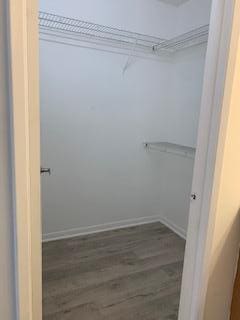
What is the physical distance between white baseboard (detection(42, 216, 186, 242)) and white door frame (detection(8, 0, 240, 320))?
1585 millimetres

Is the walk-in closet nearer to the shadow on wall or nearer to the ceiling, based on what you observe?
the ceiling

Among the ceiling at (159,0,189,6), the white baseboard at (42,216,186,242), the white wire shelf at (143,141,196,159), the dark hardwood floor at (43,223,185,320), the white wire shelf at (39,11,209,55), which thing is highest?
the ceiling at (159,0,189,6)

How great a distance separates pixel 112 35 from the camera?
2549 mm

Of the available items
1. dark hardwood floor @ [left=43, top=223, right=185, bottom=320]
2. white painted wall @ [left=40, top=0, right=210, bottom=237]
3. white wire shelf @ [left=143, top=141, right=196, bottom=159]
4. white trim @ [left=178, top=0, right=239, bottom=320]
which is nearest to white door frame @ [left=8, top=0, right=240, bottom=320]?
white trim @ [left=178, top=0, right=239, bottom=320]

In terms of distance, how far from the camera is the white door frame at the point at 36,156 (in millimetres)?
780

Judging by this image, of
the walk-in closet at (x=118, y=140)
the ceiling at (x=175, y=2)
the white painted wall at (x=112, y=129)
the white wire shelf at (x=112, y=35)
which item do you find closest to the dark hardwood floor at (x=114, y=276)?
the walk-in closet at (x=118, y=140)

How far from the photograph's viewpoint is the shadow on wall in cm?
138

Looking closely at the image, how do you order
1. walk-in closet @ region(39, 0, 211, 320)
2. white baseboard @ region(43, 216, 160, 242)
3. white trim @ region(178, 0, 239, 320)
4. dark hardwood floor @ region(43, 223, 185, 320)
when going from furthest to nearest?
white baseboard @ region(43, 216, 160, 242), walk-in closet @ region(39, 0, 211, 320), dark hardwood floor @ region(43, 223, 185, 320), white trim @ region(178, 0, 239, 320)

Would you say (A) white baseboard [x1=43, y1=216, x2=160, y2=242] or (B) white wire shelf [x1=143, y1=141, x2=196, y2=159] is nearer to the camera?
(B) white wire shelf [x1=143, y1=141, x2=196, y2=159]

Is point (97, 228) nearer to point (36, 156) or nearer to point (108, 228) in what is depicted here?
point (108, 228)

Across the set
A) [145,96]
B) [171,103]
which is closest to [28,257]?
[145,96]

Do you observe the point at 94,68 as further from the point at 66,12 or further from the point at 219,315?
the point at 219,315

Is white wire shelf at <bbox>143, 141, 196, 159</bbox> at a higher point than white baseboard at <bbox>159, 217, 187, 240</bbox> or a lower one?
higher

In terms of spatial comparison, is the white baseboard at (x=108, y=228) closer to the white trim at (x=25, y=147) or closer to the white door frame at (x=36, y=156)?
the white door frame at (x=36, y=156)
